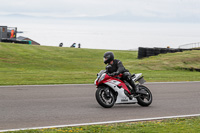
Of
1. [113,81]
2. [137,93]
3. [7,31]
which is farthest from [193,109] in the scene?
[7,31]

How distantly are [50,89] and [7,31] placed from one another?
56.0 metres

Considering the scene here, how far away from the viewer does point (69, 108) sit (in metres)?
10.4

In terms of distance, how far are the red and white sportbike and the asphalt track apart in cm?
20

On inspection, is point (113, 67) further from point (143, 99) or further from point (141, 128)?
point (141, 128)

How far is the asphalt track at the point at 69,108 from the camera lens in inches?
340

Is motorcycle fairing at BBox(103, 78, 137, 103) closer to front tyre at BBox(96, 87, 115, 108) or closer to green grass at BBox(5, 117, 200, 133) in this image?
front tyre at BBox(96, 87, 115, 108)

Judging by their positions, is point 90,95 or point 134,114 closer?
point 134,114

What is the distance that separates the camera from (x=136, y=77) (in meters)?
11.2

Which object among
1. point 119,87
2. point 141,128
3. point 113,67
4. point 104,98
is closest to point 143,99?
point 119,87

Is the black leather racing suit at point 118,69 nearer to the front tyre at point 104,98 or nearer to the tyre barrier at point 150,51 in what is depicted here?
the front tyre at point 104,98

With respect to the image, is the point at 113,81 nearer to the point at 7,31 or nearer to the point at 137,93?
the point at 137,93

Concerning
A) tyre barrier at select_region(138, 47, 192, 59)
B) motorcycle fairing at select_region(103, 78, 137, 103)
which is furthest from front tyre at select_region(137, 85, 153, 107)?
tyre barrier at select_region(138, 47, 192, 59)

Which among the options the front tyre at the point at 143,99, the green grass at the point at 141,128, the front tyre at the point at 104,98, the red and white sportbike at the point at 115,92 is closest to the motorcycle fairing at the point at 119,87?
the red and white sportbike at the point at 115,92

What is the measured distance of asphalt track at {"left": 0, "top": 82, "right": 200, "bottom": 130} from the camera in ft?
28.3
